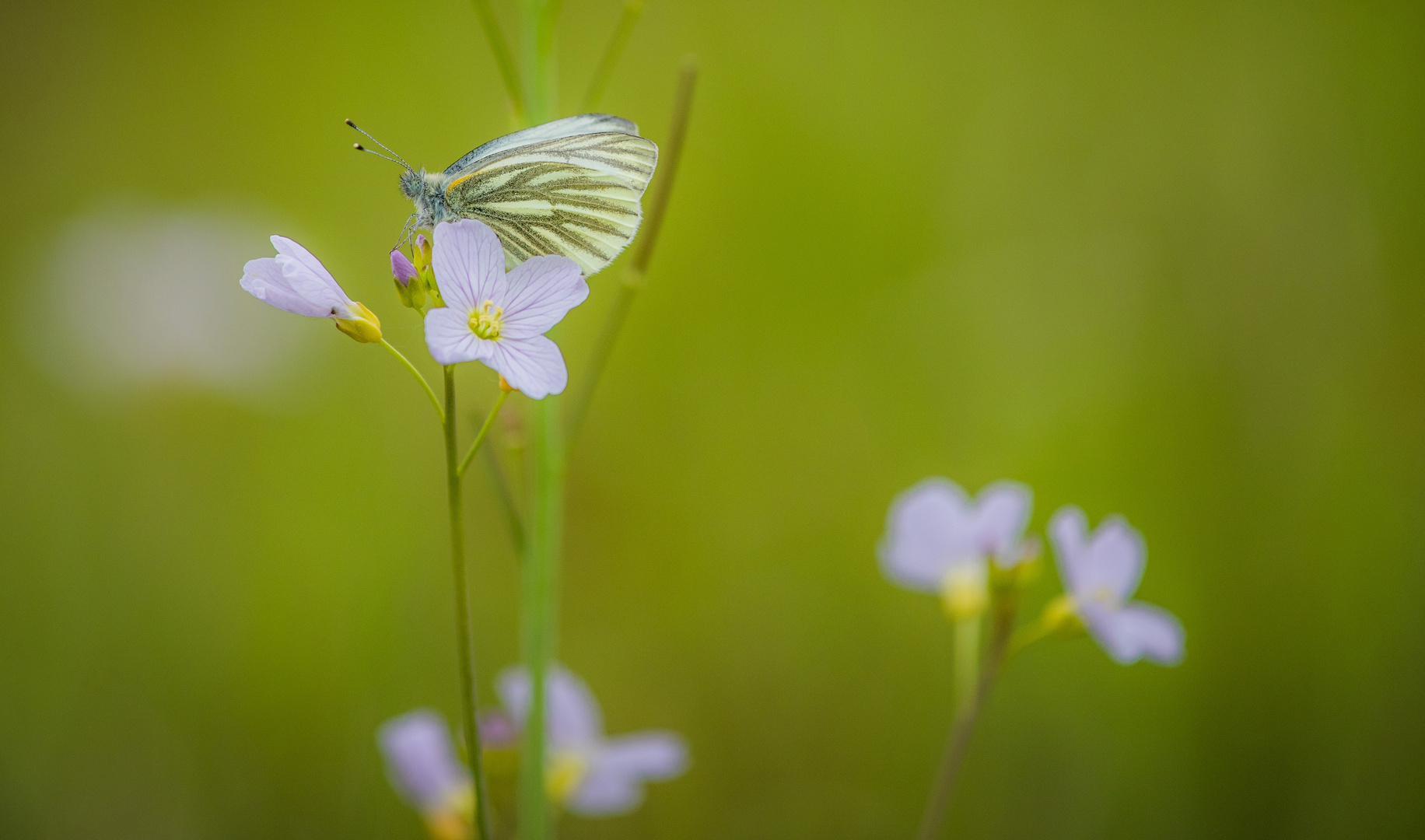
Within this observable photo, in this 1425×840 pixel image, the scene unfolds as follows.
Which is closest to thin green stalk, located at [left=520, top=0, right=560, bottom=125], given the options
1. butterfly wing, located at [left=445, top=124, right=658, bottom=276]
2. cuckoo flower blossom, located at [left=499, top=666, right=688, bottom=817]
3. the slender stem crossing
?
butterfly wing, located at [left=445, top=124, right=658, bottom=276]

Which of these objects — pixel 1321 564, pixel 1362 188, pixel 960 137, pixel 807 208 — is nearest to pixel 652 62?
pixel 807 208

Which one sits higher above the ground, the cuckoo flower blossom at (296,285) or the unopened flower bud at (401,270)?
the unopened flower bud at (401,270)

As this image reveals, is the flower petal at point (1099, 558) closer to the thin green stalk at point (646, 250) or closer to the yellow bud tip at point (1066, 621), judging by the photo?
the yellow bud tip at point (1066, 621)

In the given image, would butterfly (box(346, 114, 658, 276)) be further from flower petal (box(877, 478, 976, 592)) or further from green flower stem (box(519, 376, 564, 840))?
flower petal (box(877, 478, 976, 592))

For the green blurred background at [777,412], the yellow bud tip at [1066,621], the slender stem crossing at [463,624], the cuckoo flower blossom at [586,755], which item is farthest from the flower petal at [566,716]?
the green blurred background at [777,412]

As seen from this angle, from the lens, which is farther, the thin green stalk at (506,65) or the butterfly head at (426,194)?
the thin green stalk at (506,65)

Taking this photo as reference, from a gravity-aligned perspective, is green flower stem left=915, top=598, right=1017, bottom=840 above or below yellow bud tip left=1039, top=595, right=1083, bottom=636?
below
